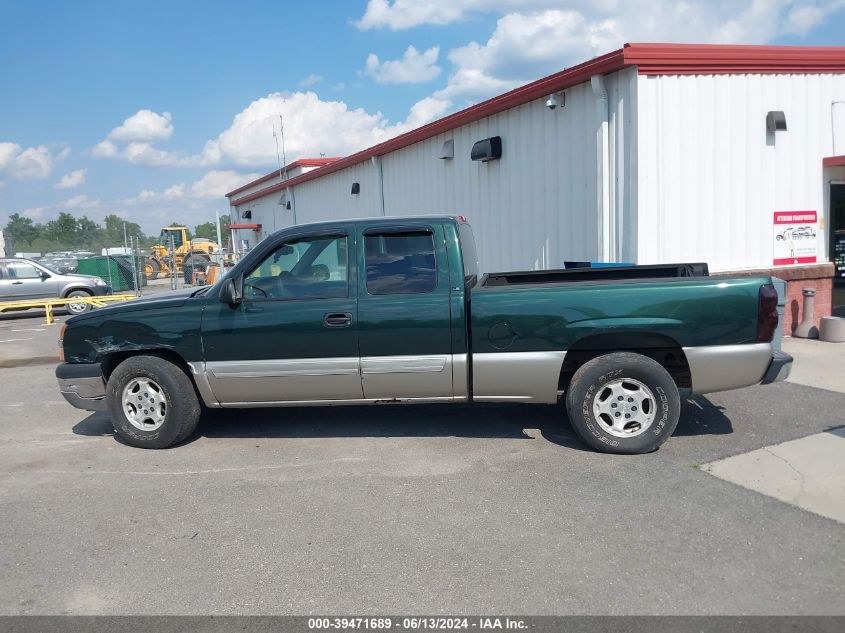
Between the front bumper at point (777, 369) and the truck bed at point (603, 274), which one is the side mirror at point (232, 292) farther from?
the front bumper at point (777, 369)

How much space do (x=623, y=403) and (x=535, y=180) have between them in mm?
5661

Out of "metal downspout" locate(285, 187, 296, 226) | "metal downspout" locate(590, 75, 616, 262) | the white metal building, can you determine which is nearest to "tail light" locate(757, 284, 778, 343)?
the white metal building

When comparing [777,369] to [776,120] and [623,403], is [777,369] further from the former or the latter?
[776,120]

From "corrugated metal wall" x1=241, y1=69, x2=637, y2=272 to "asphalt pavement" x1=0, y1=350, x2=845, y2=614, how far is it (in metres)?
3.76

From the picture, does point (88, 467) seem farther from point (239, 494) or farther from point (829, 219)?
point (829, 219)

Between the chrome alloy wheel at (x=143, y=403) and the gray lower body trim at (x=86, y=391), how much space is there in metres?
0.26

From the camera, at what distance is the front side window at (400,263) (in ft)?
16.9

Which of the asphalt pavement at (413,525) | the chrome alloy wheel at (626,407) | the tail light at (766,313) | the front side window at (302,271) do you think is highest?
the front side window at (302,271)

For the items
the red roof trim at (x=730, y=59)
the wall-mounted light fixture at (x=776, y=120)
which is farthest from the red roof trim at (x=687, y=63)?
the wall-mounted light fixture at (x=776, y=120)

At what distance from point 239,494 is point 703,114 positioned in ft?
24.7

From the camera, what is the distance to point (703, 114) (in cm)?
858

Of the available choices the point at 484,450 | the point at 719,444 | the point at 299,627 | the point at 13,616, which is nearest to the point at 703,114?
the point at 719,444

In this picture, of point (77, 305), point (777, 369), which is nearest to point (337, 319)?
point (777, 369)

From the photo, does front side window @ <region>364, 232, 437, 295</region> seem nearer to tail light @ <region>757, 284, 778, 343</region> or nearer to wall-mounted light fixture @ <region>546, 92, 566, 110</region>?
tail light @ <region>757, 284, 778, 343</region>
